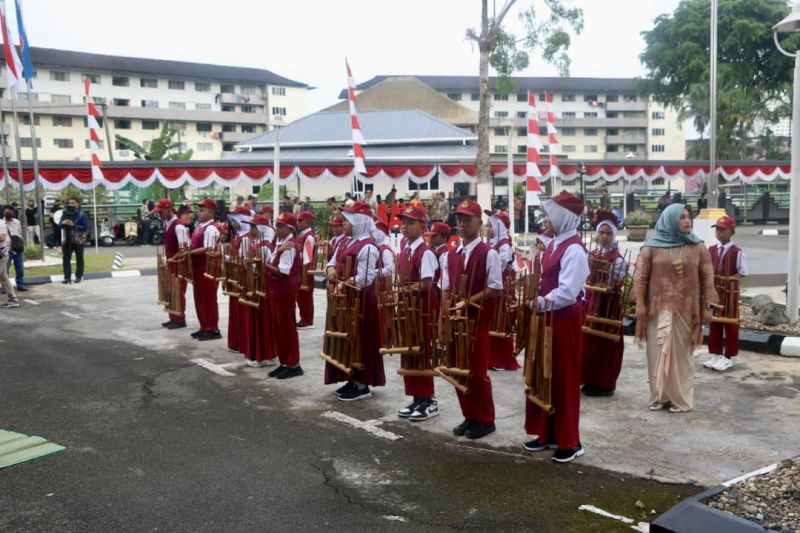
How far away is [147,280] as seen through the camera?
59.5 feet

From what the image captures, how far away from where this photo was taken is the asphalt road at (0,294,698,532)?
467 cm

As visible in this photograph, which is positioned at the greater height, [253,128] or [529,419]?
[253,128]

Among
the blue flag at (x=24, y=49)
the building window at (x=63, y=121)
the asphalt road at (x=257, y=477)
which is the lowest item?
the asphalt road at (x=257, y=477)

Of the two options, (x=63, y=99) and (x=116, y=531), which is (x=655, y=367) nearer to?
(x=116, y=531)

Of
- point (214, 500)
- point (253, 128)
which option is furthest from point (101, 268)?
point (253, 128)

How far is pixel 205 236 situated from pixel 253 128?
65.0 m

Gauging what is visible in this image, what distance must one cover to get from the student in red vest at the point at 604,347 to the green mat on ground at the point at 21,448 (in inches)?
190

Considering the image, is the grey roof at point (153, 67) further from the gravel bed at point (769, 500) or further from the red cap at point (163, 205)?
the gravel bed at point (769, 500)

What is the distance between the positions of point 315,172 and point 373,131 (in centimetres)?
1565

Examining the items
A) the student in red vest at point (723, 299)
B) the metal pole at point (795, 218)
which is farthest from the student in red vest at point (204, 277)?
the metal pole at point (795, 218)

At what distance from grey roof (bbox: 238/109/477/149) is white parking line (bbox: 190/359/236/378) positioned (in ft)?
115

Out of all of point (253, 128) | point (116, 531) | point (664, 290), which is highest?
point (253, 128)

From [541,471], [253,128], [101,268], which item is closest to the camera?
[541,471]

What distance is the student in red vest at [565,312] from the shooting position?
5.59 metres
